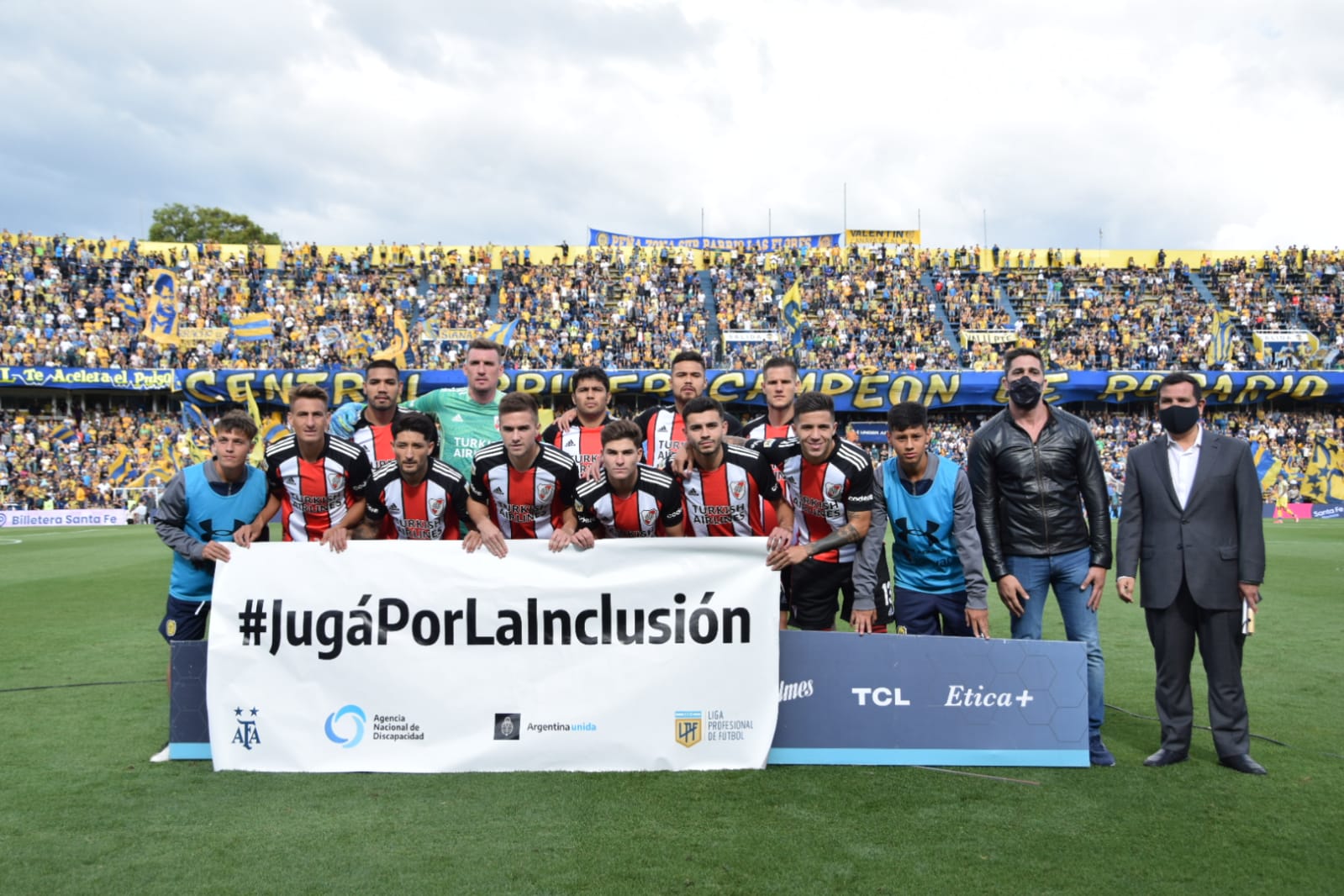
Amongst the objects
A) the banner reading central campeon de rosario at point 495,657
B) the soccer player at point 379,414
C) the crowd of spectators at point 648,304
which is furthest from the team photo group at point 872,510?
the crowd of spectators at point 648,304

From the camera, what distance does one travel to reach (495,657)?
521 centimetres

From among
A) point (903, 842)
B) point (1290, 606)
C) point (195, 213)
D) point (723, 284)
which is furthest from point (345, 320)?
point (903, 842)

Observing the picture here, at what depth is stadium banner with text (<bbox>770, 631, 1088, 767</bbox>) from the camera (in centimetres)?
514

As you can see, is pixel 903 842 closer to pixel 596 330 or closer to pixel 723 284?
pixel 596 330

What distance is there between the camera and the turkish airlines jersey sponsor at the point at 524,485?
5594 millimetres

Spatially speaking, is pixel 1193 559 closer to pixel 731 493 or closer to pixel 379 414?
pixel 731 493

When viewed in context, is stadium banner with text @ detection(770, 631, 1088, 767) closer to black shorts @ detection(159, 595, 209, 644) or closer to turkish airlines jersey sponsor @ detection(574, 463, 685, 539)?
turkish airlines jersey sponsor @ detection(574, 463, 685, 539)

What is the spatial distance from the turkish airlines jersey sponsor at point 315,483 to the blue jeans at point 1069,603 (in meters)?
4.00

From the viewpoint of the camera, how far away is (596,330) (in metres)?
39.9

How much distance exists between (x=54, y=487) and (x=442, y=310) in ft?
51.6

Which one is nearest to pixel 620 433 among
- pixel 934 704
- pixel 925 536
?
pixel 925 536

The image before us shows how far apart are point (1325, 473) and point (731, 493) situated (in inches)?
1480

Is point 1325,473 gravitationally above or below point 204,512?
below

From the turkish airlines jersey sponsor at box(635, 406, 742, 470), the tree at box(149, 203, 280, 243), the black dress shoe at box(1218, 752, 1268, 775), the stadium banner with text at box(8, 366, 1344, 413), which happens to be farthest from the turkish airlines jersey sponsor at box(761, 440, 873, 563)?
the tree at box(149, 203, 280, 243)
